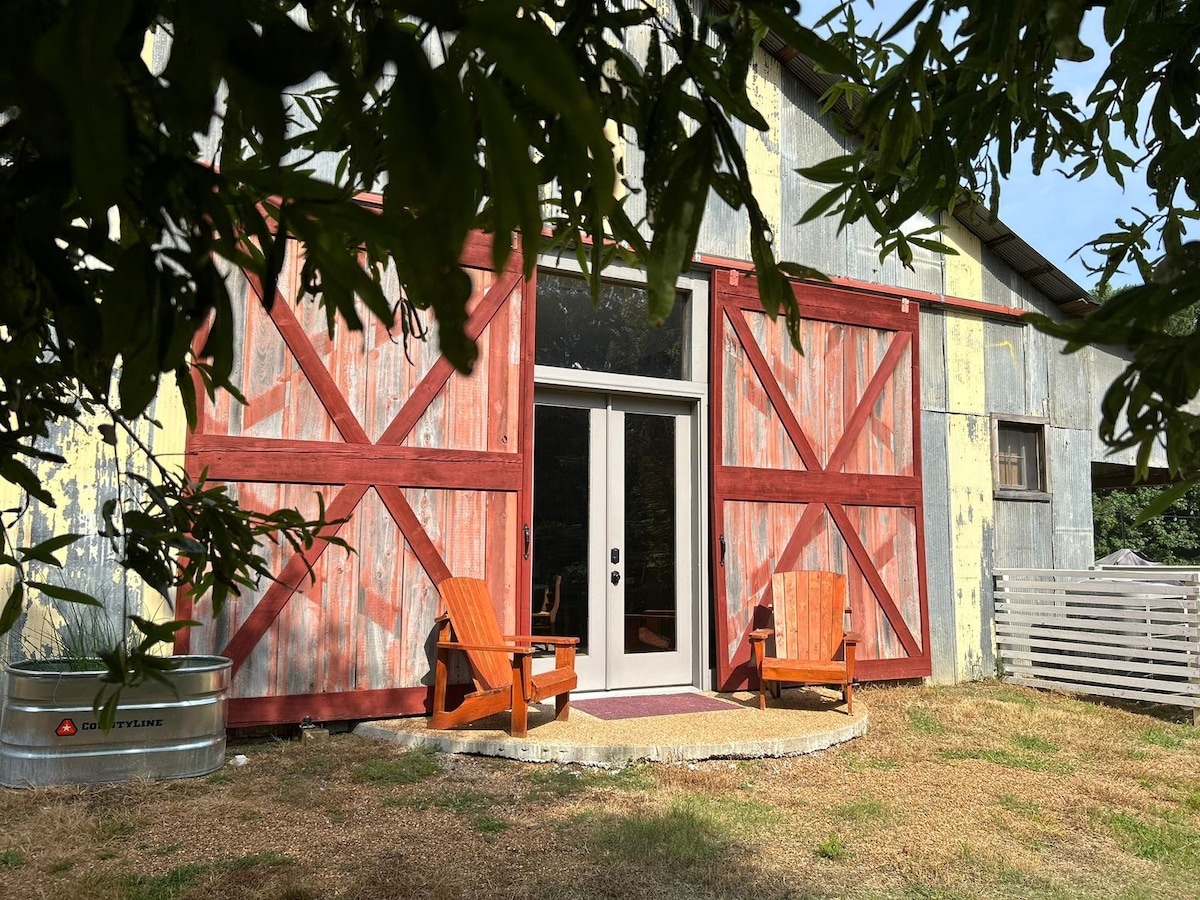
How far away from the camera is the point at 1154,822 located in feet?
12.9

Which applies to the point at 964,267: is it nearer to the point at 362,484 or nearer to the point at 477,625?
the point at 477,625

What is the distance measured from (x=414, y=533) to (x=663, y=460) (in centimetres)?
201

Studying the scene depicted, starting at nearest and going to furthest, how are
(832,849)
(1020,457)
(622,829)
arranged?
(832,849) → (622,829) → (1020,457)

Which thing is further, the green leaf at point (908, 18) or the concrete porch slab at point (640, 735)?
the concrete porch slab at point (640, 735)

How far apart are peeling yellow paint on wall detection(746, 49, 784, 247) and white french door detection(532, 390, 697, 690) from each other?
1.76 meters

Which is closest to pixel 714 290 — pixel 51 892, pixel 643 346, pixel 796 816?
pixel 643 346

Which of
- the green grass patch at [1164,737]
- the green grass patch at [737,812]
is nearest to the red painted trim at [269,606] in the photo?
the green grass patch at [737,812]

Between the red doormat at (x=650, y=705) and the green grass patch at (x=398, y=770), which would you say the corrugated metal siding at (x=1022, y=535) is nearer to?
the red doormat at (x=650, y=705)

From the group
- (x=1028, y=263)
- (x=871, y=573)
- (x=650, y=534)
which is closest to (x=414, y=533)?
(x=650, y=534)

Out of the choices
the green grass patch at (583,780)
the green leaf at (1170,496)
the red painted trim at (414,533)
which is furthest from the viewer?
the red painted trim at (414,533)

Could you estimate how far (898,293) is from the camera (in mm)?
7473

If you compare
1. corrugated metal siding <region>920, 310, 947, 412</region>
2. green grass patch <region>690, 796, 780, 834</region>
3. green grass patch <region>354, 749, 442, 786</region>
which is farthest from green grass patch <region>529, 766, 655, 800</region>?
corrugated metal siding <region>920, 310, 947, 412</region>

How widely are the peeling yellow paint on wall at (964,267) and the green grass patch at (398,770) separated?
5.81 m

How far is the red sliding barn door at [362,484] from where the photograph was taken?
5109 mm
